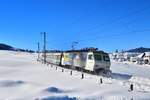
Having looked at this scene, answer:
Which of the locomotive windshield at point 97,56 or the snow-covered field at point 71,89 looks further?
the locomotive windshield at point 97,56

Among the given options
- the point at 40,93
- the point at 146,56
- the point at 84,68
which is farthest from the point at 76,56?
the point at 146,56

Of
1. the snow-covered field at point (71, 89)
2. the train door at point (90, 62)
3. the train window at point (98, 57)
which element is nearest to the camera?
the snow-covered field at point (71, 89)

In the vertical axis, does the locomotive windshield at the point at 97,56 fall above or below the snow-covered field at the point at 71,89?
above

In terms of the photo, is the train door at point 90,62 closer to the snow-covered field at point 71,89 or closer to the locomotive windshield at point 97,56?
the locomotive windshield at point 97,56

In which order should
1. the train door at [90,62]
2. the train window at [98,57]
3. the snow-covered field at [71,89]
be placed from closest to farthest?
the snow-covered field at [71,89], the train window at [98,57], the train door at [90,62]

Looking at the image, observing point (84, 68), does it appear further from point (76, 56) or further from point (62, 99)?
point (62, 99)

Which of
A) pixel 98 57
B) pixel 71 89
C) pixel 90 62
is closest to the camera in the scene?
pixel 71 89

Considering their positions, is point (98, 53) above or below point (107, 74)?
above

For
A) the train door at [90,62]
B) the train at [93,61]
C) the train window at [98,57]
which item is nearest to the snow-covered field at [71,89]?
the train at [93,61]

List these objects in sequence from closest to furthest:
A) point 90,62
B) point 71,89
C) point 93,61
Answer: point 71,89, point 93,61, point 90,62

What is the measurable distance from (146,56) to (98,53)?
114217 millimetres

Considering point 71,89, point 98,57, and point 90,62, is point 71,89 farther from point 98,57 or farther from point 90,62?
point 90,62

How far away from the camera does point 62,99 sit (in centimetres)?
1497

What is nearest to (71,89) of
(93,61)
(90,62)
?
(93,61)
